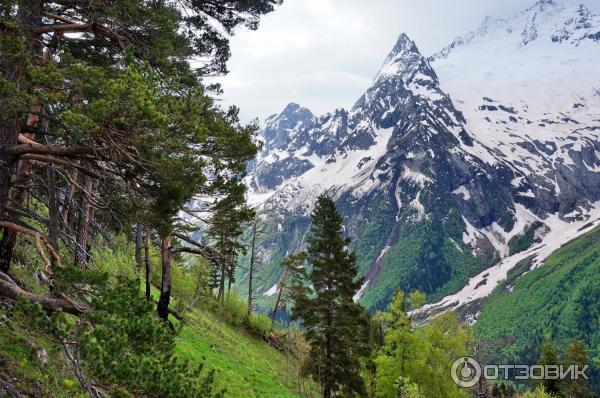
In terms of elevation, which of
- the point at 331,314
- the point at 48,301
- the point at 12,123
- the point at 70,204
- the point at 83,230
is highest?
the point at 12,123

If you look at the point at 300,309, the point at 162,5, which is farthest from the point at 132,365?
the point at 300,309

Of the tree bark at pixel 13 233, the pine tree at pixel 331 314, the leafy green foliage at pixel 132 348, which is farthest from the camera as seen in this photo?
the pine tree at pixel 331 314

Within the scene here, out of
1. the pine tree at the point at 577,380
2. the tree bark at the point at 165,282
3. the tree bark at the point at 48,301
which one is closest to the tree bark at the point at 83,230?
the tree bark at the point at 48,301

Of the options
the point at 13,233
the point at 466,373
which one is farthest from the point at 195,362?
the point at 466,373

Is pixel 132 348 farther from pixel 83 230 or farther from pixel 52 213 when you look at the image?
pixel 83 230

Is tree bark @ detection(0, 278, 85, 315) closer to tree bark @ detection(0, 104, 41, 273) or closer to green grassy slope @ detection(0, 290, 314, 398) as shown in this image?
green grassy slope @ detection(0, 290, 314, 398)

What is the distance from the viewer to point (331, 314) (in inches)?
1220

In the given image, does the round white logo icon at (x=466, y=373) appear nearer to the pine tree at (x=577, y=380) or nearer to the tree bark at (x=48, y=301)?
the pine tree at (x=577, y=380)

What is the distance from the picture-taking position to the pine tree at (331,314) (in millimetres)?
30469

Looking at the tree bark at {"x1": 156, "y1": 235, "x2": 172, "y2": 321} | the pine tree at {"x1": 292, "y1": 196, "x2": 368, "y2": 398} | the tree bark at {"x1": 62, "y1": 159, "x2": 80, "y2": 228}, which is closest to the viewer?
the tree bark at {"x1": 62, "y1": 159, "x2": 80, "y2": 228}

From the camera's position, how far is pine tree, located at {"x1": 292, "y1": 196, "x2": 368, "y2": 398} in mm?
30469

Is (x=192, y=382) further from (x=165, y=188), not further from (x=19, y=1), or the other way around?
(x=19, y=1)

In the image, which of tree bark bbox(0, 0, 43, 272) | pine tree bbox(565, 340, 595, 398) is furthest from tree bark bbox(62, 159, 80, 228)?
pine tree bbox(565, 340, 595, 398)

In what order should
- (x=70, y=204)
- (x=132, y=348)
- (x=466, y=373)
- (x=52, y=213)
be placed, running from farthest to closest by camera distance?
(x=466, y=373)
(x=70, y=204)
(x=52, y=213)
(x=132, y=348)
